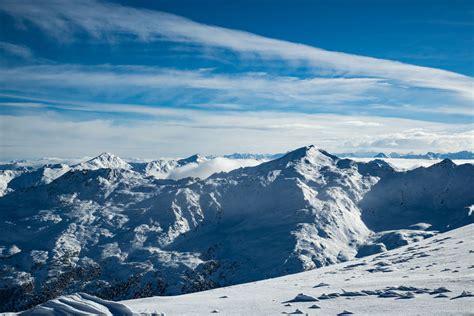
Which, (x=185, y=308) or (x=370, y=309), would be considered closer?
(x=370, y=309)

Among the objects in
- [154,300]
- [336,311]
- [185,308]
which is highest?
[336,311]

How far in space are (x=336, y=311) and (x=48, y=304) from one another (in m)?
30.1

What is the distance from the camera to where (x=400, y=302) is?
45188 mm

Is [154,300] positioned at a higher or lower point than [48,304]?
lower

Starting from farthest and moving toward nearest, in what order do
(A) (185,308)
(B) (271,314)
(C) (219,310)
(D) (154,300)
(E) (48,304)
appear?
(D) (154,300) → (A) (185,308) → (C) (219,310) → (B) (271,314) → (E) (48,304)

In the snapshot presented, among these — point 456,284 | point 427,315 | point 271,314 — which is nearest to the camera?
point 427,315

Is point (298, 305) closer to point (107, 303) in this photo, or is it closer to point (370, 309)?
point (370, 309)

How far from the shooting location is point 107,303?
42.4 metres

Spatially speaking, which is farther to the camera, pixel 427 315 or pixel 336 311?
pixel 336 311

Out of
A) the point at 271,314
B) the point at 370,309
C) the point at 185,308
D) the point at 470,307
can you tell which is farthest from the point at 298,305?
the point at 470,307

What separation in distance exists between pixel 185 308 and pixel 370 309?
2248 centimetres

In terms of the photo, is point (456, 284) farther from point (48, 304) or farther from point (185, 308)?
point (48, 304)

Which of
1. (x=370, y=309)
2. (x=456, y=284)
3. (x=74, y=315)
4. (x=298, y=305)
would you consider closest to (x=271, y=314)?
(x=298, y=305)

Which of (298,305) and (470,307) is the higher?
(470,307)
